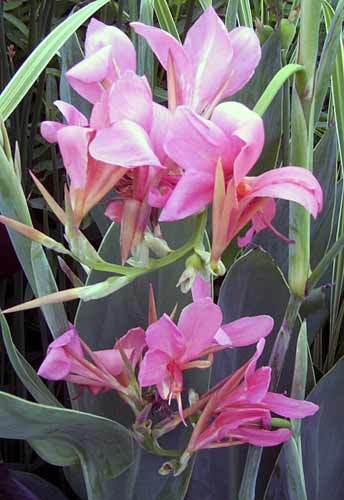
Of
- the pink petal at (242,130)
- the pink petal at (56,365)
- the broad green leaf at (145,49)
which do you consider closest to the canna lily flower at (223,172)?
the pink petal at (242,130)

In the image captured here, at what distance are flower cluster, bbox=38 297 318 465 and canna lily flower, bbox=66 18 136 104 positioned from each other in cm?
11

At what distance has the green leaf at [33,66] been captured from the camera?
1.34 ft

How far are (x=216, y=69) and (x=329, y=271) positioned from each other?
1.36 ft

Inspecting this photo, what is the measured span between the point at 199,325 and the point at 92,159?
99mm

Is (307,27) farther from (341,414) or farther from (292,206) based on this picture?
(341,414)

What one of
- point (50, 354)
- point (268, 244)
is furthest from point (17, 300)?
point (50, 354)

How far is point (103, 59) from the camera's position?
11.9 inches

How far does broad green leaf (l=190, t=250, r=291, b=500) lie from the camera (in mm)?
510

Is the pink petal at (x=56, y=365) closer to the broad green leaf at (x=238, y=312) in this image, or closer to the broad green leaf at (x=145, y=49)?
the broad green leaf at (x=238, y=312)

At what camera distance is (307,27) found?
0.37 meters

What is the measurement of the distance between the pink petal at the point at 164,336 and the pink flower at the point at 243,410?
1.8 inches

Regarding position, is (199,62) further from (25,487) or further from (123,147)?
(25,487)

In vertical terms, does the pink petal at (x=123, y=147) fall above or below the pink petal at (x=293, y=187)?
above

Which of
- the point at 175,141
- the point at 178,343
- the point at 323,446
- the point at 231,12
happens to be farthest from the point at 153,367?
the point at 231,12
